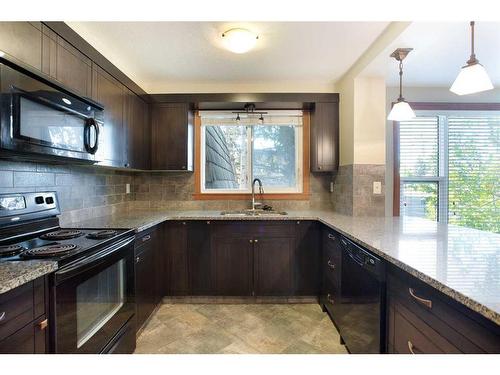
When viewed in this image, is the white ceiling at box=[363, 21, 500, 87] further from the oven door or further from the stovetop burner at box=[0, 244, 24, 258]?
the stovetop burner at box=[0, 244, 24, 258]

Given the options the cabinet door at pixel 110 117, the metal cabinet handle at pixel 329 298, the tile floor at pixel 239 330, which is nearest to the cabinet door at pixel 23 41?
the cabinet door at pixel 110 117

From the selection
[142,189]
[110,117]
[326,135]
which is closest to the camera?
[110,117]

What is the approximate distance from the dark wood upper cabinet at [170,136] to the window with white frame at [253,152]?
0.31 meters

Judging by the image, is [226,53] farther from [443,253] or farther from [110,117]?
[443,253]

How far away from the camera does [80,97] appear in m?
1.60

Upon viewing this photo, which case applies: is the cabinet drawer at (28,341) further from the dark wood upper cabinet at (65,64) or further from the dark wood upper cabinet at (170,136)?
the dark wood upper cabinet at (170,136)

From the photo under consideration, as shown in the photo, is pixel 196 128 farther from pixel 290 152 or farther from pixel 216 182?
pixel 290 152

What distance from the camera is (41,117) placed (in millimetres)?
1305

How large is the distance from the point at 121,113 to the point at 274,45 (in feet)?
4.92

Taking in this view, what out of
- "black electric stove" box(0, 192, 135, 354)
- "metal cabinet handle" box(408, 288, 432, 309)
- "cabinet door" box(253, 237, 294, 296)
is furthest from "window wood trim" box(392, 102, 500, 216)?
"black electric stove" box(0, 192, 135, 354)

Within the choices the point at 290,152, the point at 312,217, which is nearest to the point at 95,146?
the point at 312,217

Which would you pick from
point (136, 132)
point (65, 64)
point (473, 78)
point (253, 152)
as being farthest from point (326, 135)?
point (65, 64)

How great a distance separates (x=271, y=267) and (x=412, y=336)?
1.65 m

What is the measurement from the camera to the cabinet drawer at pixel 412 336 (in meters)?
0.92
